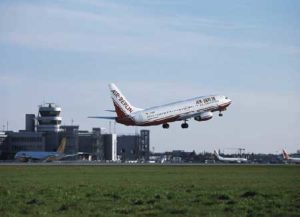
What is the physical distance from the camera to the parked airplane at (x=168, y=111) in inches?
5202

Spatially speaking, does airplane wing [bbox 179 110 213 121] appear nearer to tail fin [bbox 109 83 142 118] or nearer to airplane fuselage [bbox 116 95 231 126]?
airplane fuselage [bbox 116 95 231 126]

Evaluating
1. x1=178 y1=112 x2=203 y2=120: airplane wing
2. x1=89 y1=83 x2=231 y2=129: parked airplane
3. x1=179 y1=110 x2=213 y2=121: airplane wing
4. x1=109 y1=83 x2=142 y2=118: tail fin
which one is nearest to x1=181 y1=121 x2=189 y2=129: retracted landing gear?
x1=89 y1=83 x2=231 y2=129: parked airplane

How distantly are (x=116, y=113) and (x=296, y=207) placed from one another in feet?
333

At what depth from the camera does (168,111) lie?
13200cm

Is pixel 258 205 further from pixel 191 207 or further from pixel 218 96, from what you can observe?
pixel 218 96

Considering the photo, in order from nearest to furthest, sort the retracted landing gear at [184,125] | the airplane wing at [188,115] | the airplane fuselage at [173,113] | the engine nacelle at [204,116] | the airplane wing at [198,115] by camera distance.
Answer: the airplane fuselage at [173,113] → the retracted landing gear at [184,125] → the airplane wing at [188,115] → the airplane wing at [198,115] → the engine nacelle at [204,116]

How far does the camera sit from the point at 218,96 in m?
139

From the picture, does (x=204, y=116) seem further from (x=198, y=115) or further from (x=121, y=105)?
(x=121, y=105)

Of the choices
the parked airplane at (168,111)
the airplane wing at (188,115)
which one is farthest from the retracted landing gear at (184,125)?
the airplane wing at (188,115)

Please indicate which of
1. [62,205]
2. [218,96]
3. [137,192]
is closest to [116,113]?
[218,96]

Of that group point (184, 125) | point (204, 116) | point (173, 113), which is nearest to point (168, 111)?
point (173, 113)

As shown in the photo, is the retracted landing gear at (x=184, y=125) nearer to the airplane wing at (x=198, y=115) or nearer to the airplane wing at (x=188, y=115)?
the airplane wing at (x=188, y=115)

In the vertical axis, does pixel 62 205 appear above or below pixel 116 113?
below

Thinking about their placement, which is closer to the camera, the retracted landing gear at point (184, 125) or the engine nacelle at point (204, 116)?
the retracted landing gear at point (184, 125)
